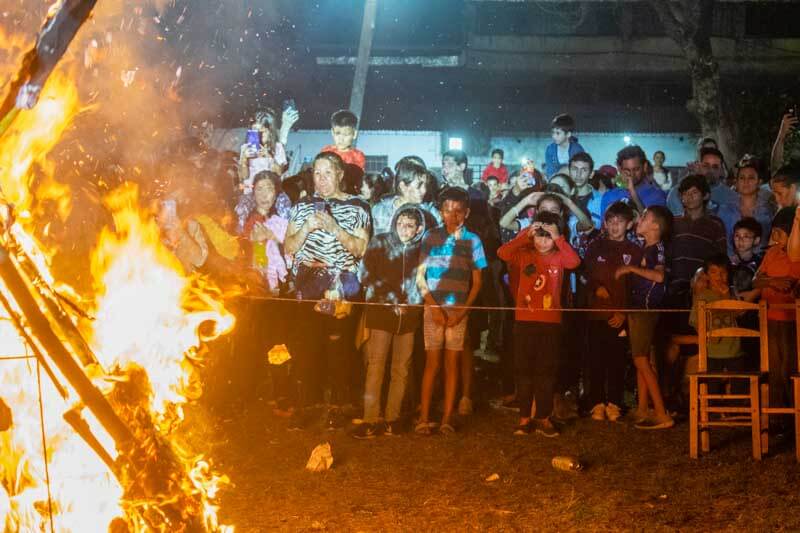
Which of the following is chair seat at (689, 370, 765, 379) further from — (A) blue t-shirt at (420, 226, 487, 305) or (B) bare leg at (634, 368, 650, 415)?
(A) blue t-shirt at (420, 226, 487, 305)

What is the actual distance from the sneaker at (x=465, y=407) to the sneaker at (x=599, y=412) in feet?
3.94

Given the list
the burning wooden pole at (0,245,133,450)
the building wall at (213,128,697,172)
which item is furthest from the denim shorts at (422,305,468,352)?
the building wall at (213,128,697,172)

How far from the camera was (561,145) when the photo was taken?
11477 mm

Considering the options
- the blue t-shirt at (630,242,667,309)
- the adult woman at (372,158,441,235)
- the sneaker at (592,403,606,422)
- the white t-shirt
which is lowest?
the sneaker at (592,403,606,422)

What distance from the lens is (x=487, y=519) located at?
595 cm

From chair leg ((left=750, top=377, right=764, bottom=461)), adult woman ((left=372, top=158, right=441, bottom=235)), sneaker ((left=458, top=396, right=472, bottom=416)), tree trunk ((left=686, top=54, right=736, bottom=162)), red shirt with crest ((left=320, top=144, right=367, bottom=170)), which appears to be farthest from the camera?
tree trunk ((left=686, top=54, right=736, bottom=162))

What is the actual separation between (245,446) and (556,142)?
18.3 feet

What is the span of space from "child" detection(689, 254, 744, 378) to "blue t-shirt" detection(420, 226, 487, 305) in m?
2.03

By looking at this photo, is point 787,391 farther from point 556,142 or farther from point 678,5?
point 678,5

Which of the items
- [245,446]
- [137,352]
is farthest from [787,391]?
[137,352]

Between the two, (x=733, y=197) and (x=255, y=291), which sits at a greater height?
(x=733, y=197)

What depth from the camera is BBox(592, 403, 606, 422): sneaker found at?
30.2 ft

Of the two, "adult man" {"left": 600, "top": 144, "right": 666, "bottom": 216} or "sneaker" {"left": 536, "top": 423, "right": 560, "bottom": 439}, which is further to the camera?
"adult man" {"left": 600, "top": 144, "right": 666, "bottom": 216}

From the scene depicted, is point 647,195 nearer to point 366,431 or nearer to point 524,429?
point 524,429
